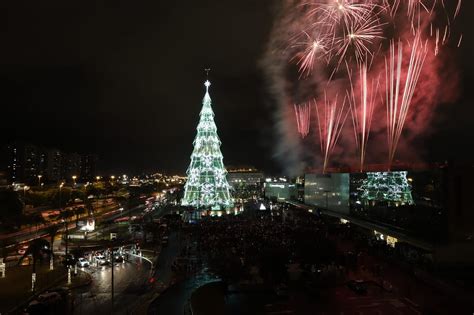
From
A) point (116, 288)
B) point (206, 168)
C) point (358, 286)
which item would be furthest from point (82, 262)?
point (206, 168)

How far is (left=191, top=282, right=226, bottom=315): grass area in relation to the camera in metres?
13.2

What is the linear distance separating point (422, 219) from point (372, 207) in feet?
26.0

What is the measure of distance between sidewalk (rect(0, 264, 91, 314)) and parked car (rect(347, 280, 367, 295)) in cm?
1223

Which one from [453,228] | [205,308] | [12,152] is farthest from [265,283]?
[12,152]

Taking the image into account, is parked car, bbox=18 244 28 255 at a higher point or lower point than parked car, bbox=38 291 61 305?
lower

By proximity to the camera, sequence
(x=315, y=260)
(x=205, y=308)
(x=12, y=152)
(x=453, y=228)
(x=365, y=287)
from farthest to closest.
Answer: (x=12, y=152)
(x=453, y=228)
(x=315, y=260)
(x=365, y=287)
(x=205, y=308)

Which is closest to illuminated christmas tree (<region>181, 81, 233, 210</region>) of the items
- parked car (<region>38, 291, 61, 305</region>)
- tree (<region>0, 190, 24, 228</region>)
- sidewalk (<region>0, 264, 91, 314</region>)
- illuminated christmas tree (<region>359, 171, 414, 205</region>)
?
illuminated christmas tree (<region>359, 171, 414, 205</region>)

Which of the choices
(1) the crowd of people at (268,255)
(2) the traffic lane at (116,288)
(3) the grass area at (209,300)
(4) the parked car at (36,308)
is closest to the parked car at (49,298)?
(4) the parked car at (36,308)

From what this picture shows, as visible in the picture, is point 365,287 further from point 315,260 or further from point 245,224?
point 245,224

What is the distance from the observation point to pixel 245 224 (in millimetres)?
30891

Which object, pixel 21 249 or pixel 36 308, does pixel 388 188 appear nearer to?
pixel 36 308

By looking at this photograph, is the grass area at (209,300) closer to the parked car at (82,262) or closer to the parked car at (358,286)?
the parked car at (358,286)

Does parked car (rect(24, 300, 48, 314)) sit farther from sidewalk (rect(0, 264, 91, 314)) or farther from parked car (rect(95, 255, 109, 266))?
parked car (rect(95, 255, 109, 266))

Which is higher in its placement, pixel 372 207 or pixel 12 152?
pixel 12 152
